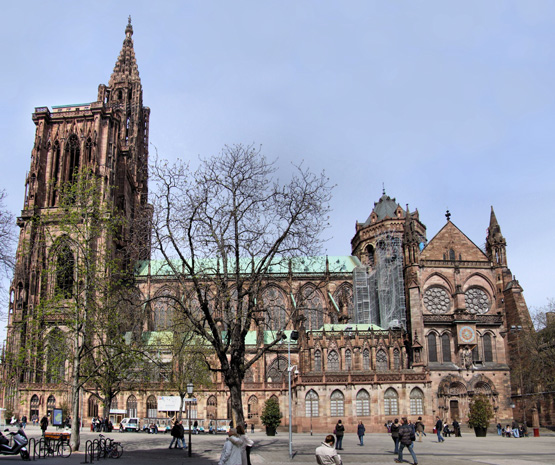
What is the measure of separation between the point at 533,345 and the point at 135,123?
210ft

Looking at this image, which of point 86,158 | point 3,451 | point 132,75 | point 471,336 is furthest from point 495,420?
point 132,75

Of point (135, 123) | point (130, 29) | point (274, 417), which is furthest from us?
point (130, 29)

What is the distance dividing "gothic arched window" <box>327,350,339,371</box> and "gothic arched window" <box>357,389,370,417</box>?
5.43 m

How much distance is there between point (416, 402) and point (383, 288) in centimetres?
1679

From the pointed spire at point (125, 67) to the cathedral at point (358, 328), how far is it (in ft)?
57.1

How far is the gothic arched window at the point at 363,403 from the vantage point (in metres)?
54.7

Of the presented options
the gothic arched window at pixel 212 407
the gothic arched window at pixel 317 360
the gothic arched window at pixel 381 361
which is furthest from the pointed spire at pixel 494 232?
the gothic arched window at pixel 212 407

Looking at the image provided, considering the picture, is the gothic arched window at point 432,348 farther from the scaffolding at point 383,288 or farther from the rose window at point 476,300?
the rose window at point 476,300

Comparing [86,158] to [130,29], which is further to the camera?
[130,29]

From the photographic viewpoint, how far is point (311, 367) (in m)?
59.3

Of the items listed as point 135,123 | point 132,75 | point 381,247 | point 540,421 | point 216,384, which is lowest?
point 540,421

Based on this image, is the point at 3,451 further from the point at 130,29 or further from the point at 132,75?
the point at 130,29

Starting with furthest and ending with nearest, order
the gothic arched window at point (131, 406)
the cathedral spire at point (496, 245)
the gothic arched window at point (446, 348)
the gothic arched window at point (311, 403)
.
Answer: the cathedral spire at point (496, 245), the gothic arched window at point (131, 406), the gothic arched window at point (446, 348), the gothic arched window at point (311, 403)

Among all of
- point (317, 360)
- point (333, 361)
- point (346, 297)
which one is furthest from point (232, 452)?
point (346, 297)
